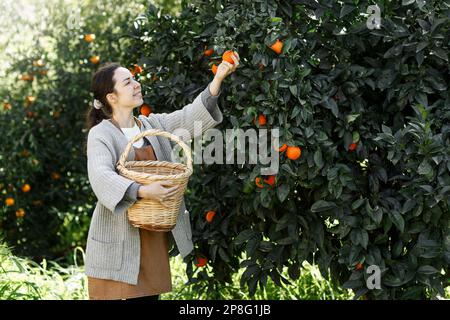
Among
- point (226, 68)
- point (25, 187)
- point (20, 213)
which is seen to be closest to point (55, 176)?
point (25, 187)

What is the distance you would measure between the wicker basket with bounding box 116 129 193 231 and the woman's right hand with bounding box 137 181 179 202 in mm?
16

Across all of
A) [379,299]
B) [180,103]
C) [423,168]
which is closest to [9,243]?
[180,103]

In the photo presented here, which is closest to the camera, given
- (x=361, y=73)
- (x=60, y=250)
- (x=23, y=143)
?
(x=361, y=73)

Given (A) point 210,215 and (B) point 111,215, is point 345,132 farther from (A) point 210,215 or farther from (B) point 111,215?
(B) point 111,215

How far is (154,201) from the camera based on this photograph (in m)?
2.52

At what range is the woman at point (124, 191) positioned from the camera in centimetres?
253

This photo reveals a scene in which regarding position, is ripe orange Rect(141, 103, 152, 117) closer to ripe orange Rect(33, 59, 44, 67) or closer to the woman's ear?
the woman's ear

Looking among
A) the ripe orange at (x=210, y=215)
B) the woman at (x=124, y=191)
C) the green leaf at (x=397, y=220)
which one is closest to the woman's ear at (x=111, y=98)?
the woman at (x=124, y=191)

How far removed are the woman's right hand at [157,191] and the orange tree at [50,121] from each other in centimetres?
239

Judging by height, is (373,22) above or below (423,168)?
above

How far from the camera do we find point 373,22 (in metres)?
2.73

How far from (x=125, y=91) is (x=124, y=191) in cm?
47

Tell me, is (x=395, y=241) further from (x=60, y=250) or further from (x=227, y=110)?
(x=60, y=250)

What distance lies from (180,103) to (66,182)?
2.10 metres
